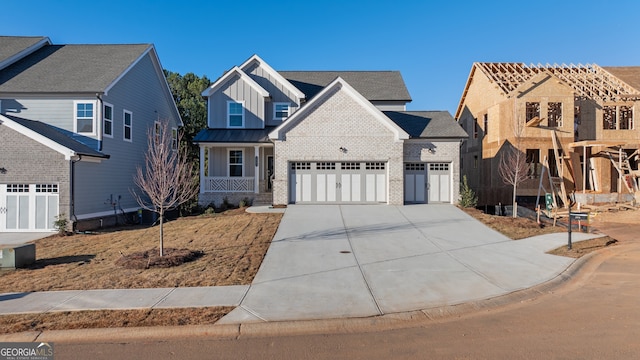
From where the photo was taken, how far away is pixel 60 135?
19.0 meters

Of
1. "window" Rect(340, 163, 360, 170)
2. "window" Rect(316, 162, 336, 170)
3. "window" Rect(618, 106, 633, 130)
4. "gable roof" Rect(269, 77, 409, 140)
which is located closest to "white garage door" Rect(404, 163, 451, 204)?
"gable roof" Rect(269, 77, 409, 140)

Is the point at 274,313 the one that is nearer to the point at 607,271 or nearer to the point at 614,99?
the point at 607,271

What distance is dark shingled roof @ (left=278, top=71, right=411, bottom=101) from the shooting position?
88.7 ft

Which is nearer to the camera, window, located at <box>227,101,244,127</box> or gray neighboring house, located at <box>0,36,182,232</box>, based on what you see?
gray neighboring house, located at <box>0,36,182,232</box>

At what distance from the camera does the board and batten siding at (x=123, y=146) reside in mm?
18703

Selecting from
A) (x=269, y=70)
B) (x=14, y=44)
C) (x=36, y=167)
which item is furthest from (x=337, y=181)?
(x=14, y=44)

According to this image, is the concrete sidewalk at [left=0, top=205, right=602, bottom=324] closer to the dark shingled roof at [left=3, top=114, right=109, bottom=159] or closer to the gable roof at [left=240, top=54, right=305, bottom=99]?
the dark shingled roof at [left=3, top=114, right=109, bottom=159]

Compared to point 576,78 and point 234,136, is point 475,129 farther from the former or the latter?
point 234,136

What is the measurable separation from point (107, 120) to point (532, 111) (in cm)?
2715

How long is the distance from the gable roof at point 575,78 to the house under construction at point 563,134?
0.28ft

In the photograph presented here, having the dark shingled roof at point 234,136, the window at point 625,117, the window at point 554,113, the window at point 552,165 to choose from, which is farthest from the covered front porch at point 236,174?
the window at point 625,117

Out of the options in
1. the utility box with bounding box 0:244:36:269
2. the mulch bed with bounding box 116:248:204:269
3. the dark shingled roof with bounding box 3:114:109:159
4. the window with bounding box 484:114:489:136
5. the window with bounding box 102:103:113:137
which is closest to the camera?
the mulch bed with bounding box 116:248:204:269

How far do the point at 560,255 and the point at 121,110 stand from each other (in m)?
21.7

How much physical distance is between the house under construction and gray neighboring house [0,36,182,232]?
77.3ft
